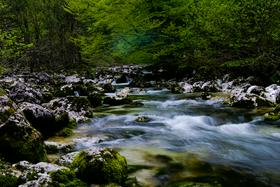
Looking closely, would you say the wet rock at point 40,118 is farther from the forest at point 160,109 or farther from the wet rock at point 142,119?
the wet rock at point 142,119

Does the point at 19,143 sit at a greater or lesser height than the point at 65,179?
greater

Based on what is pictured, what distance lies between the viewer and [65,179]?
5.61 metres

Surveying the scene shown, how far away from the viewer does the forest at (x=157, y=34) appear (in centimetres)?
1712

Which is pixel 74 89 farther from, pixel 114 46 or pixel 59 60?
pixel 59 60

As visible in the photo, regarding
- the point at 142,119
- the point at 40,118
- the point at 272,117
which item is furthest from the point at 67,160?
the point at 272,117

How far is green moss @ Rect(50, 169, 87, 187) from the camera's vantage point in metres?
5.45

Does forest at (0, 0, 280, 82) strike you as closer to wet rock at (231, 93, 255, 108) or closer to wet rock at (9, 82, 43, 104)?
wet rock at (9, 82, 43, 104)

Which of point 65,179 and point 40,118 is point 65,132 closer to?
point 40,118

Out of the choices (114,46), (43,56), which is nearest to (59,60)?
(43,56)

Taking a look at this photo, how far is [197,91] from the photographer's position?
61.2ft

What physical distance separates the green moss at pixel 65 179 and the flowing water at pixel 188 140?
3.90ft

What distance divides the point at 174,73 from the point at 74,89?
8944 mm

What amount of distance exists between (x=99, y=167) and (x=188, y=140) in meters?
4.13

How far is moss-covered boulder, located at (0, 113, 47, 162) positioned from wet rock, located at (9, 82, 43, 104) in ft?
21.6
